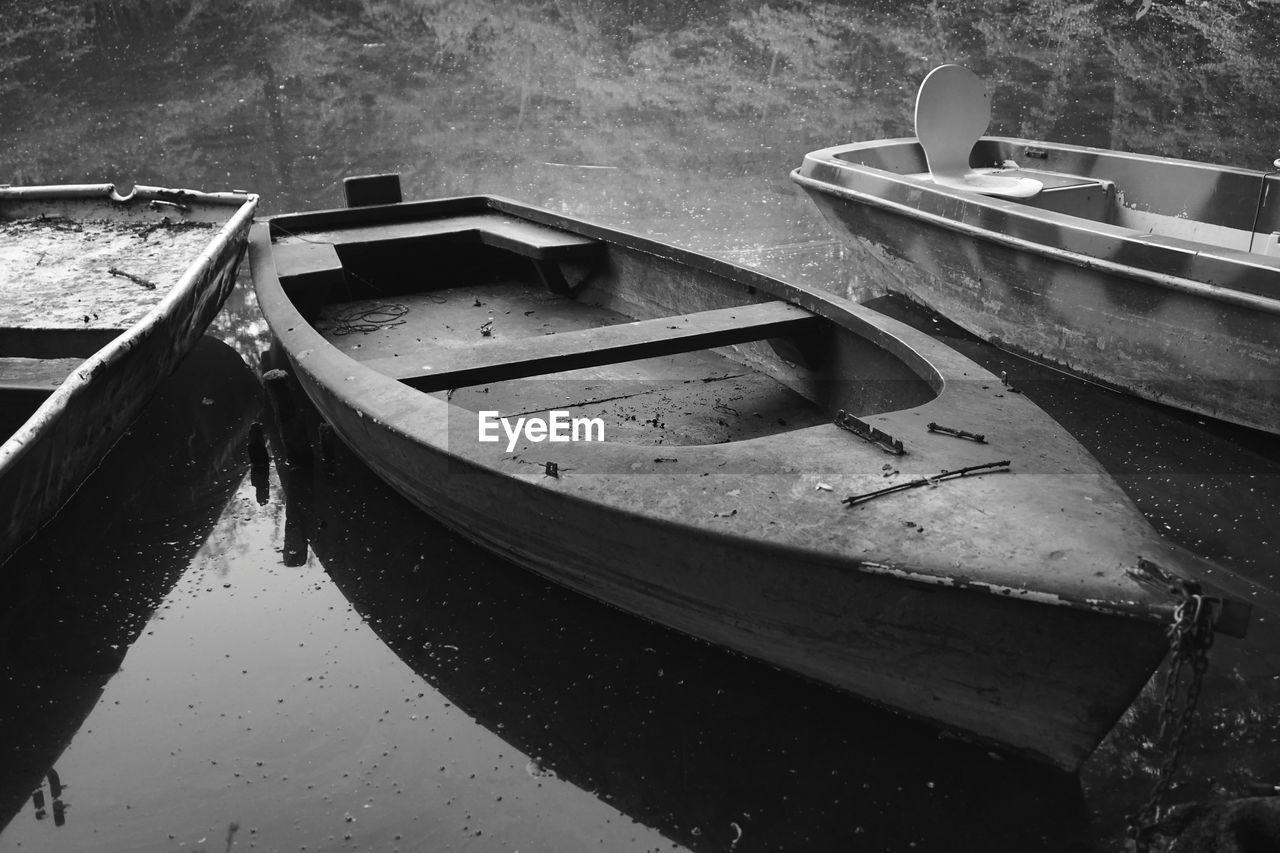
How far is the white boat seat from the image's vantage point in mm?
7066

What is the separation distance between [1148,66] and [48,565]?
16492 millimetres

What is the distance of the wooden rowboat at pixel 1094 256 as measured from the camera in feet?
16.7

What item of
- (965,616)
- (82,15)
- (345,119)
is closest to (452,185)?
(345,119)

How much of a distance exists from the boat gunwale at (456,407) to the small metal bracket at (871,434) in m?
0.24

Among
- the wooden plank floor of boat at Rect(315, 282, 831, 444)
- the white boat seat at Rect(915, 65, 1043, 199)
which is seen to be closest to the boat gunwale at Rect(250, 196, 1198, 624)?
the wooden plank floor of boat at Rect(315, 282, 831, 444)

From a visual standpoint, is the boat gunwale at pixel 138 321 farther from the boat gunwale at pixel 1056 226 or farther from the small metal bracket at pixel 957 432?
the boat gunwale at pixel 1056 226

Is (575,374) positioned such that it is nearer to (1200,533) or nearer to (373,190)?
(373,190)

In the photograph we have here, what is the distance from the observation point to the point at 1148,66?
52.9 feet

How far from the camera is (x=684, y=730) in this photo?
344 centimetres

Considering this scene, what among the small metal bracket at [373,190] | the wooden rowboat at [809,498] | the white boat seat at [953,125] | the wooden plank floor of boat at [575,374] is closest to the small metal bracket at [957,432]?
the wooden rowboat at [809,498]

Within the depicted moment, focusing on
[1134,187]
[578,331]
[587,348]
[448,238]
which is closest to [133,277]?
[448,238]

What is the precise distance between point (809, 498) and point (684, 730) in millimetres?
894

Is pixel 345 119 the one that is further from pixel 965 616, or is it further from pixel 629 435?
pixel 965 616

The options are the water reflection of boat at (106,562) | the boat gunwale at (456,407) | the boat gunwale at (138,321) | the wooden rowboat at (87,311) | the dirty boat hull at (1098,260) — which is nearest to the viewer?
the boat gunwale at (456,407)
